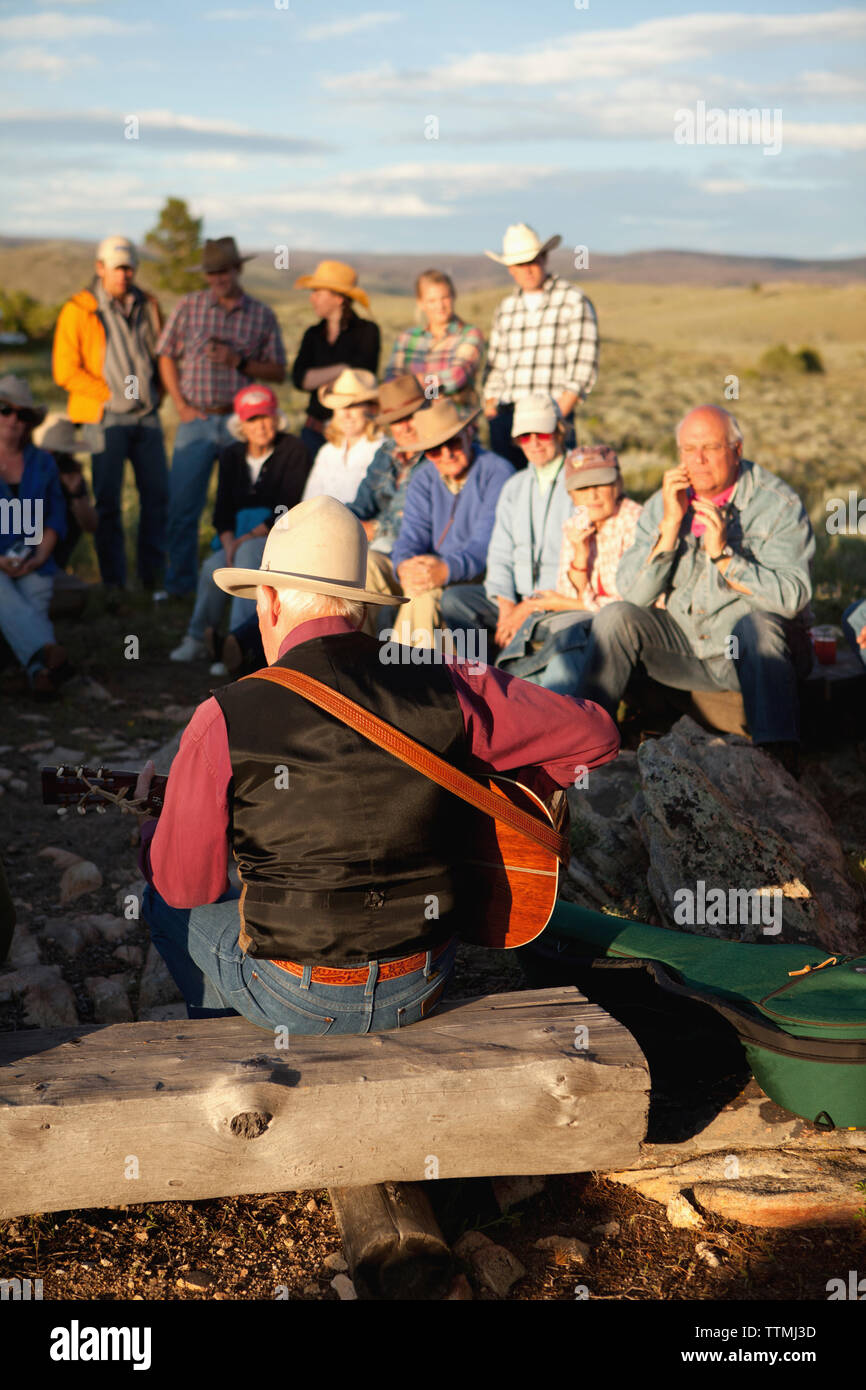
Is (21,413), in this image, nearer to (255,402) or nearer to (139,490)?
(255,402)

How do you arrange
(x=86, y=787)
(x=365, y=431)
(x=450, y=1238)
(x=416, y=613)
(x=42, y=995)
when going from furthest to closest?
1. (x=365, y=431)
2. (x=416, y=613)
3. (x=42, y=995)
4. (x=86, y=787)
5. (x=450, y=1238)

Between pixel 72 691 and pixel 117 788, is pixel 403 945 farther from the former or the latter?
pixel 72 691

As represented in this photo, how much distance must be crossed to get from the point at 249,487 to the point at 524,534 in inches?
108

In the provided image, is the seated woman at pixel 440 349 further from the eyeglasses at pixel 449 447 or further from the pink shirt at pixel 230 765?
the pink shirt at pixel 230 765

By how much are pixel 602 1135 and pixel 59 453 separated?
8.32 meters

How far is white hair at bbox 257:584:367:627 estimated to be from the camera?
3006 millimetres

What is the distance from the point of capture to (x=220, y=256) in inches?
390

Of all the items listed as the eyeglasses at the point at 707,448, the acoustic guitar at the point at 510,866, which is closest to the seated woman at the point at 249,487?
the eyeglasses at the point at 707,448

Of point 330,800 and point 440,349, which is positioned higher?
point 440,349

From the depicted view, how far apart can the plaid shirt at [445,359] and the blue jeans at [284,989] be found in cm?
593

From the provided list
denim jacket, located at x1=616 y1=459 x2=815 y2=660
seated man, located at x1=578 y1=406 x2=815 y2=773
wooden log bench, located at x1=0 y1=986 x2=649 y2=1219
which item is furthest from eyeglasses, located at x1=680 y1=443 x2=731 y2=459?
wooden log bench, located at x1=0 y1=986 x2=649 y2=1219

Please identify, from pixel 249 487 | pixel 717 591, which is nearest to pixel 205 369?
pixel 249 487

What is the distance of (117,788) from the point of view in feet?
11.6

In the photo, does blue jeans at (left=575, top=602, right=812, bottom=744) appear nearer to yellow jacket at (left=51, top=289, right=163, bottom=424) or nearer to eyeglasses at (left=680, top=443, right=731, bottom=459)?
eyeglasses at (left=680, top=443, right=731, bottom=459)
